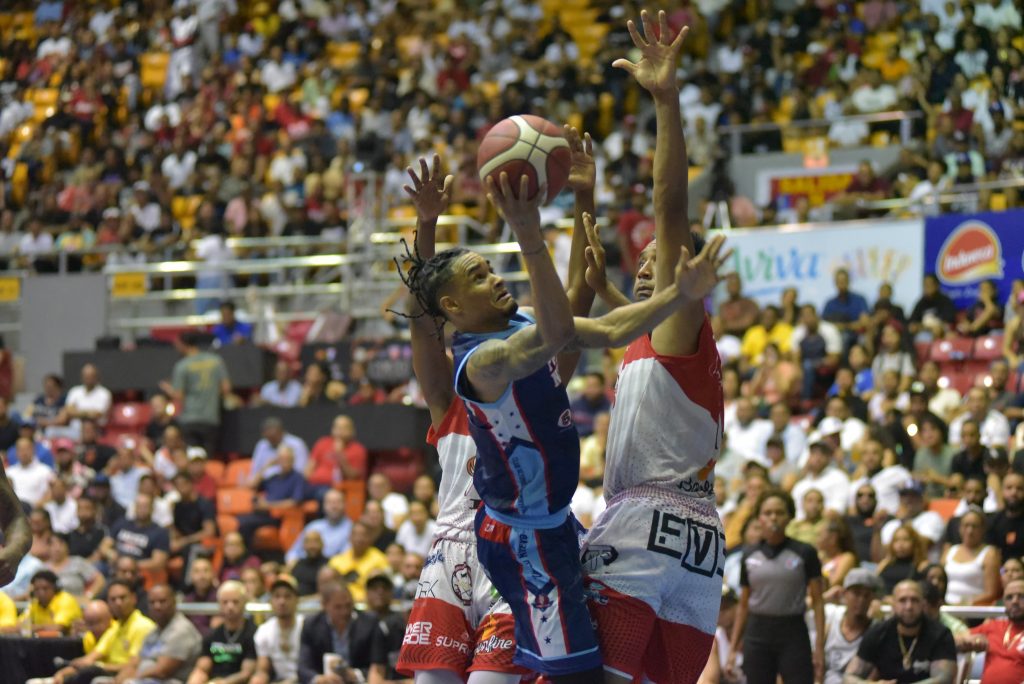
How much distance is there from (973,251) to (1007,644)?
330 inches

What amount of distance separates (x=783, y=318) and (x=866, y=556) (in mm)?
5260

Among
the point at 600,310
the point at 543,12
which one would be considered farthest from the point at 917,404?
the point at 543,12

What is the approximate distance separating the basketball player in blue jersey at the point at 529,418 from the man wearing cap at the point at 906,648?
5.16 m

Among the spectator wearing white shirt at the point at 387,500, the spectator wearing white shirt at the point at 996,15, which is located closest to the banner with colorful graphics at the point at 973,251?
the spectator wearing white shirt at the point at 996,15

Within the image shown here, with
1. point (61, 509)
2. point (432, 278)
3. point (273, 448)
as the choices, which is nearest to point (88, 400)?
point (61, 509)

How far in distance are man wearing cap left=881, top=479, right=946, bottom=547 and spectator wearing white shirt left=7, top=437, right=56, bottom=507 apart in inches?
384

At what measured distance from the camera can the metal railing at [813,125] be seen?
69.9ft

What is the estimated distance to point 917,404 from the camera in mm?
15266

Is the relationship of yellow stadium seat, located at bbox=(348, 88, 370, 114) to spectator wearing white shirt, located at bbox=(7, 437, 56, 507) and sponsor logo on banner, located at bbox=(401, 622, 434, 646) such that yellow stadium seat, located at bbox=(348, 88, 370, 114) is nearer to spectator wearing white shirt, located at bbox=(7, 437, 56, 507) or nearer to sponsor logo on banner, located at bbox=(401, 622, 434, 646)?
spectator wearing white shirt, located at bbox=(7, 437, 56, 507)

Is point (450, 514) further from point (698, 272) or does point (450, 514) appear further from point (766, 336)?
point (766, 336)

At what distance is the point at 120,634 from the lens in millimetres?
13766

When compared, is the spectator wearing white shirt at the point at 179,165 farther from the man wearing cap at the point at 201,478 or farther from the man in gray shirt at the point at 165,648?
the man in gray shirt at the point at 165,648

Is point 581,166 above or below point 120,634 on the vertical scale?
above

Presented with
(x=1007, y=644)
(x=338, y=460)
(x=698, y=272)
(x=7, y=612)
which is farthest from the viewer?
(x=338, y=460)
